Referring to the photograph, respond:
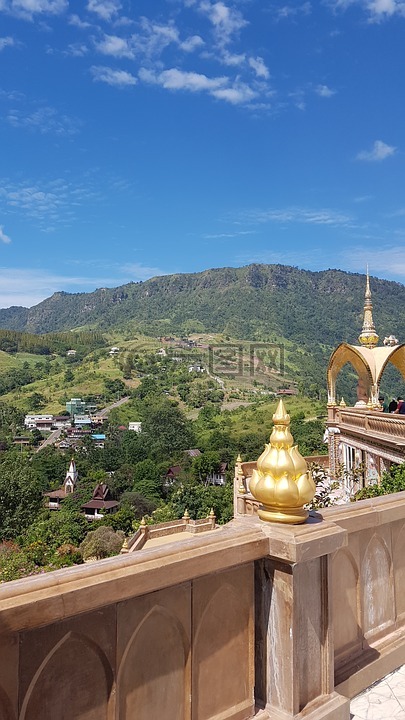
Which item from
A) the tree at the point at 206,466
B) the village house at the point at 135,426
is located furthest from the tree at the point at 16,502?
the village house at the point at 135,426

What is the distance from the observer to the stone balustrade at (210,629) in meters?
1.90

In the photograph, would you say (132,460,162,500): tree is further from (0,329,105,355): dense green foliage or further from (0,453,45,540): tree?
(0,329,105,355): dense green foliage

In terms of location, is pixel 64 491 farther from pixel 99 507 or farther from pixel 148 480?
pixel 99 507

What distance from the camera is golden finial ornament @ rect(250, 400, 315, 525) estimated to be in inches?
108

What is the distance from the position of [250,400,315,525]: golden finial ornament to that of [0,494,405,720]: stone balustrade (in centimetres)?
8

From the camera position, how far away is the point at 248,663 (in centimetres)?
268

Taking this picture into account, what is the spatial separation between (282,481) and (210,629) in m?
0.82

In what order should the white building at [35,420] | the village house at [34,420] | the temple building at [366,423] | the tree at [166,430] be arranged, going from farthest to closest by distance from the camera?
the white building at [35,420], the village house at [34,420], the tree at [166,430], the temple building at [366,423]

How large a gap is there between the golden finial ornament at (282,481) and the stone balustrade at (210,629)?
8 cm

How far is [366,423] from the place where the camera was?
44.6ft

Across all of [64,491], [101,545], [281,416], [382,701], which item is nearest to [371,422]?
[382,701]

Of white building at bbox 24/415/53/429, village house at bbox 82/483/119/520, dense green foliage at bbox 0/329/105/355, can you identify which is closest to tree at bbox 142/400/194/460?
village house at bbox 82/483/119/520

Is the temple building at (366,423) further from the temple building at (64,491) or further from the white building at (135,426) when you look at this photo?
the white building at (135,426)

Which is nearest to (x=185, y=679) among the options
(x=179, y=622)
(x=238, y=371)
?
(x=179, y=622)
